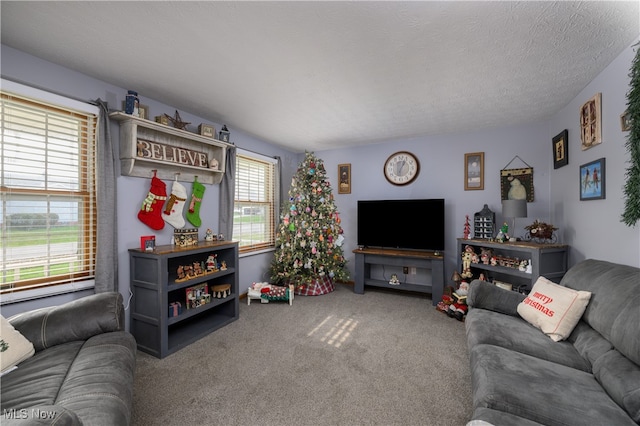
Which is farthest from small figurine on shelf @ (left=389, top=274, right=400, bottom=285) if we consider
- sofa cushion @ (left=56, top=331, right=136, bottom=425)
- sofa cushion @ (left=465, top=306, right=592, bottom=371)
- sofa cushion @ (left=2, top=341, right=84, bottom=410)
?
sofa cushion @ (left=2, top=341, right=84, bottom=410)

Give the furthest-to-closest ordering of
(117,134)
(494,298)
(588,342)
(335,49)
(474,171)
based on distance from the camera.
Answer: (474,171)
(117,134)
(494,298)
(335,49)
(588,342)

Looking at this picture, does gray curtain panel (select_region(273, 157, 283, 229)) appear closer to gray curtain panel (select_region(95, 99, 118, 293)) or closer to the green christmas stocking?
the green christmas stocking

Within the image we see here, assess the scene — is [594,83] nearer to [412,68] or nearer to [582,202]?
[582,202]

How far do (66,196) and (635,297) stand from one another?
3.89m

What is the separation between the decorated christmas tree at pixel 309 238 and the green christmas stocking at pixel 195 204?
1.25 metres

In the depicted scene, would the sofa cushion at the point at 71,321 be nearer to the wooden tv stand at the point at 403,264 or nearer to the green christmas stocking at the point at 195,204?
the green christmas stocking at the point at 195,204

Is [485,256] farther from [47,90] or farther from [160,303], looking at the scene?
[47,90]

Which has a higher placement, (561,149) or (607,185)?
(561,149)

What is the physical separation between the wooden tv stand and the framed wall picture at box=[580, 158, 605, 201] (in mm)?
1681

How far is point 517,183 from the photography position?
142 inches

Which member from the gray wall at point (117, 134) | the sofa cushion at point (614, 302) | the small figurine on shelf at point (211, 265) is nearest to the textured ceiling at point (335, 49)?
the gray wall at point (117, 134)

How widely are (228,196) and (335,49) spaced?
240 cm

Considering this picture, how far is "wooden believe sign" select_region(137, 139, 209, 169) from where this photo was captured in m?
2.63

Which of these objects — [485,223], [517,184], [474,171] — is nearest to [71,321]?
[485,223]
